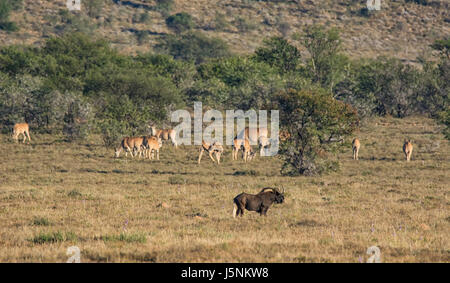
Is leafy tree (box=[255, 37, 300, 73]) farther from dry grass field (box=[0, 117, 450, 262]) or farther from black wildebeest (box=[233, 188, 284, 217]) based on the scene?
black wildebeest (box=[233, 188, 284, 217])

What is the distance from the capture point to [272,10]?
120 metres

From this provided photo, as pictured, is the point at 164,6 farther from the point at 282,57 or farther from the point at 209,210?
the point at 209,210

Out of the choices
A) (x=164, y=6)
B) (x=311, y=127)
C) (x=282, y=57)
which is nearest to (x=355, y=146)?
(x=311, y=127)

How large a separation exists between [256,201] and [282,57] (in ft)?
170

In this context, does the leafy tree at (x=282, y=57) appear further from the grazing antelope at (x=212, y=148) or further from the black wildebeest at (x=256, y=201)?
the black wildebeest at (x=256, y=201)

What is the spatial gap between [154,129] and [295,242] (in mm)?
28527

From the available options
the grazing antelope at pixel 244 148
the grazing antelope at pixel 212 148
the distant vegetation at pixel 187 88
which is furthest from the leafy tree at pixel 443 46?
the grazing antelope at pixel 212 148

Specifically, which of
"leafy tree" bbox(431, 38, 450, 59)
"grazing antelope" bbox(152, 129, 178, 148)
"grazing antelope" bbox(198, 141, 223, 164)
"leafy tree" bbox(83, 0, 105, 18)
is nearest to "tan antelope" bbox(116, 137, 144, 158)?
"grazing antelope" bbox(198, 141, 223, 164)

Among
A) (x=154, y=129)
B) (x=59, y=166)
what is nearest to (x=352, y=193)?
(x=59, y=166)

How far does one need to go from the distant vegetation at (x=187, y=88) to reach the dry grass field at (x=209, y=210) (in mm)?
3627

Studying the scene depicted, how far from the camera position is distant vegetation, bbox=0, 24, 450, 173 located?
120ft

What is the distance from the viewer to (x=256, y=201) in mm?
15820

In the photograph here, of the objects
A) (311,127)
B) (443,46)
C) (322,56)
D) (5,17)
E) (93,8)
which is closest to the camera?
(311,127)

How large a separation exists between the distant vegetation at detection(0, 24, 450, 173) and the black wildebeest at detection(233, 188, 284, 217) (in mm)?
12298
